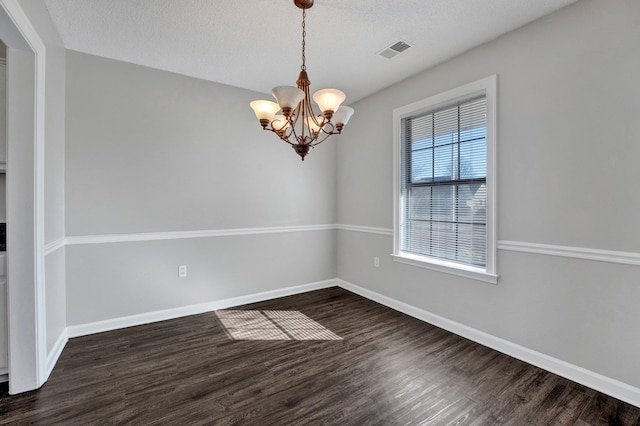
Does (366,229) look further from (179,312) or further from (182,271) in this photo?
(179,312)

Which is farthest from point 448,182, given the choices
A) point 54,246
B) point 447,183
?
point 54,246

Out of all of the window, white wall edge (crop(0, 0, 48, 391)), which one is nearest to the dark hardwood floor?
white wall edge (crop(0, 0, 48, 391))

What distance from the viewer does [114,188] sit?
288 cm

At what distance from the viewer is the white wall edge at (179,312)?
2.78 metres

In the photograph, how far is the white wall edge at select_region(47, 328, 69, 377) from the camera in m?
2.17

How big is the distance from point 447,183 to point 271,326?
89.6 inches

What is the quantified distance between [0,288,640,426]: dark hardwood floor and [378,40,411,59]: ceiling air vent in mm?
2613

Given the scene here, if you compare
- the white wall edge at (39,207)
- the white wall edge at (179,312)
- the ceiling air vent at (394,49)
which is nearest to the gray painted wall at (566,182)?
the ceiling air vent at (394,49)

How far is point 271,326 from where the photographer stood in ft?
9.86

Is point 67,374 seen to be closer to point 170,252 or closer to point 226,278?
point 170,252

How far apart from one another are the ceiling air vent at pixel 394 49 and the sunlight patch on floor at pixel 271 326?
2.64 meters

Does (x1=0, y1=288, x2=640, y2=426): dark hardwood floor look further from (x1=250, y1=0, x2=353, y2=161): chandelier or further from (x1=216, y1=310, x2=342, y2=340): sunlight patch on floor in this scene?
(x1=250, y1=0, x2=353, y2=161): chandelier

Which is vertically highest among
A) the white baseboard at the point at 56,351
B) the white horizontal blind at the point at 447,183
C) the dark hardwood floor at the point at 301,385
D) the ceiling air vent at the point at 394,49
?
the ceiling air vent at the point at 394,49

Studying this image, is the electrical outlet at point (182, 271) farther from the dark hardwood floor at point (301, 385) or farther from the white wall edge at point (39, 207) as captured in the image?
the white wall edge at point (39, 207)
